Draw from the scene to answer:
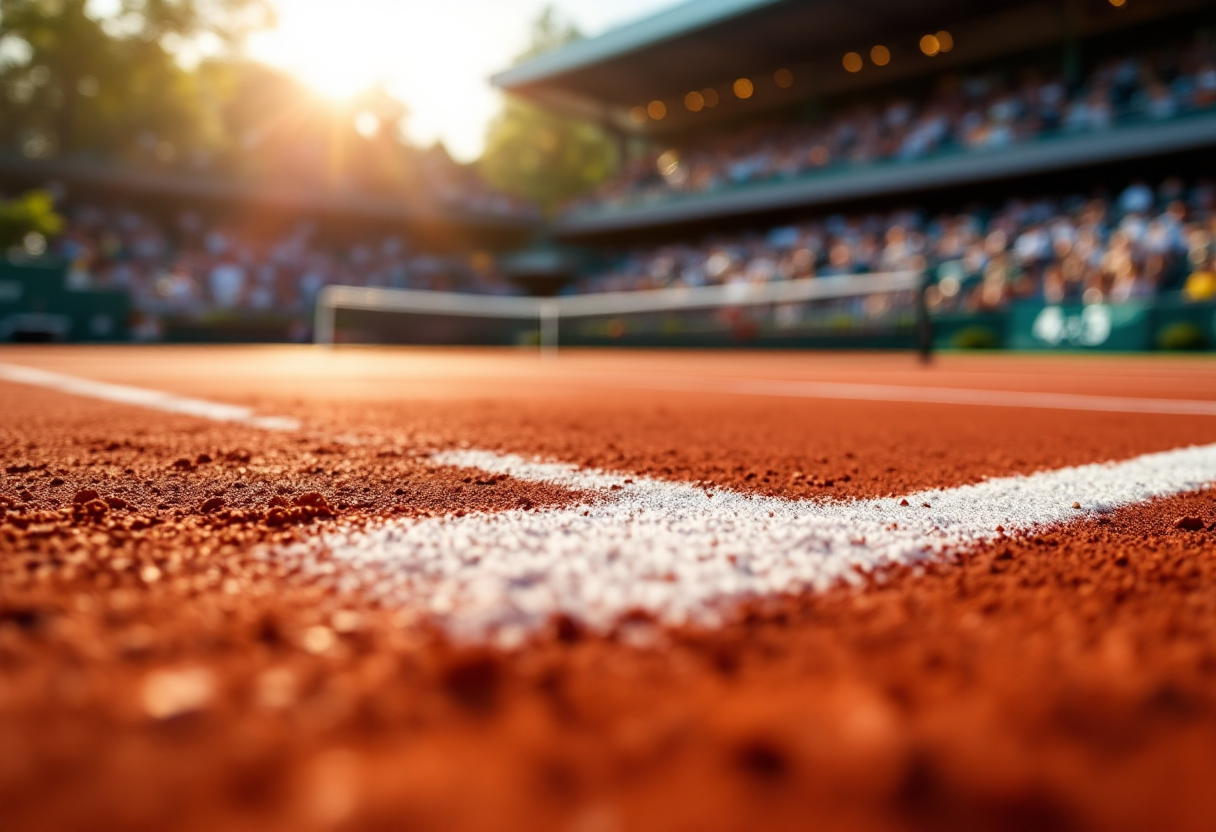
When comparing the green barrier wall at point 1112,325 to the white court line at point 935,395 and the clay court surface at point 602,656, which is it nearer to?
the white court line at point 935,395

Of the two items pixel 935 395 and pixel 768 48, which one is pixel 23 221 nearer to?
pixel 768 48

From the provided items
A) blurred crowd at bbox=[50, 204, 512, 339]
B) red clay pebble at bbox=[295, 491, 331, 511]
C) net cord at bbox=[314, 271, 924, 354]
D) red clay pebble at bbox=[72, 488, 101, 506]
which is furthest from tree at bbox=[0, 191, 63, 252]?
red clay pebble at bbox=[295, 491, 331, 511]

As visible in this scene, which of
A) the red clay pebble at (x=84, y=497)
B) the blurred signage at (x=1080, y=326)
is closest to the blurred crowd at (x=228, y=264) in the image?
the blurred signage at (x=1080, y=326)

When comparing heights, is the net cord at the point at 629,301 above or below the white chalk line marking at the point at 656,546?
above

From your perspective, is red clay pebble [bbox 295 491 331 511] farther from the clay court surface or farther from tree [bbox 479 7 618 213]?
tree [bbox 479 7 618 213]

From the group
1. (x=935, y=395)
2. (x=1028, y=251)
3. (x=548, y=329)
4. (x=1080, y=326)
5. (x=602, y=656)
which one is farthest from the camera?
(x=548, y=329)

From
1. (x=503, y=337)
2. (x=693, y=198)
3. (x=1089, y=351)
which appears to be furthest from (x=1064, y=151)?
(x=503, y=337)

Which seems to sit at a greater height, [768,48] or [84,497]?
[768,48]

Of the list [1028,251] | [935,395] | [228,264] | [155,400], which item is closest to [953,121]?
[1028,251]
